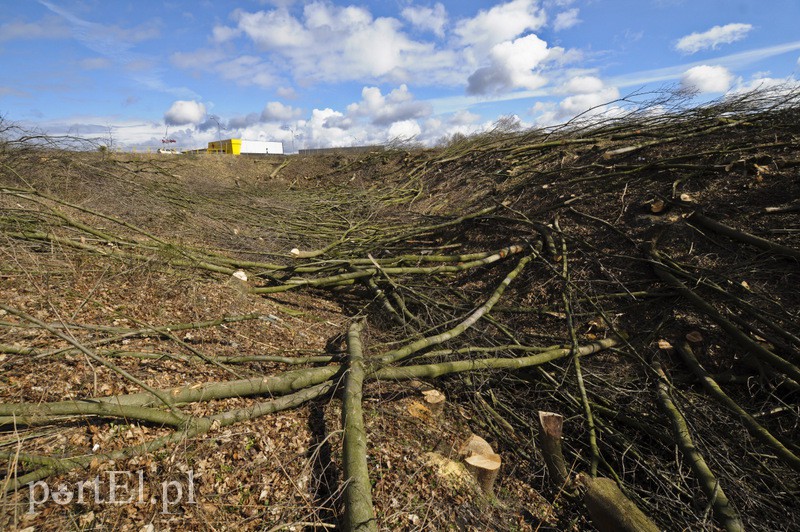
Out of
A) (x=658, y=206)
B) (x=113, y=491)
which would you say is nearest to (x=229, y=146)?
(x=658, y=206)

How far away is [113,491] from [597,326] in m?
3.88

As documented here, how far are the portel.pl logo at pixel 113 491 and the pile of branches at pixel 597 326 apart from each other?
0.09 m

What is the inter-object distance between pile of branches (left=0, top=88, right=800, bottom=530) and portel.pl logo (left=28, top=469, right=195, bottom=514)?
3.7 inches

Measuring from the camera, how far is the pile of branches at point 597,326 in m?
2.38

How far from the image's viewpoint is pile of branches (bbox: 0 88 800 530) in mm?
2375

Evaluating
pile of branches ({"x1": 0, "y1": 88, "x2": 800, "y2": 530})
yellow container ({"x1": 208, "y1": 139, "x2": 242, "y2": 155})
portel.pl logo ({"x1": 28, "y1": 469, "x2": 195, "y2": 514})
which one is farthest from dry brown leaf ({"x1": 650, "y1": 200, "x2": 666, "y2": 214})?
yellow container ({"x1": 208, "y1": 139, "x2": 242, "y2": 155})

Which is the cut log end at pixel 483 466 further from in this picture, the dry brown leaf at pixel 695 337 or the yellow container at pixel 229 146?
the yellow container at pixel 229 146

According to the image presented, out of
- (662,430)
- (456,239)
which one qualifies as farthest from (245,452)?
(456,239)

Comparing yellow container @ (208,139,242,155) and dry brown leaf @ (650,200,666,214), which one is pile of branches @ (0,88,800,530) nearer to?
dry brown leaf @ (650,200,666,214)

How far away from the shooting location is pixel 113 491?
1939 mm

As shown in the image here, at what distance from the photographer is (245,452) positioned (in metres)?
2.37

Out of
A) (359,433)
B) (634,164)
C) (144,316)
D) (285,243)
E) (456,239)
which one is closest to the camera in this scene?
(359,433)

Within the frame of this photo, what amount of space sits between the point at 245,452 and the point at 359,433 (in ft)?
2.37

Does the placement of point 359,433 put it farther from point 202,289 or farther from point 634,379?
point 202,289
